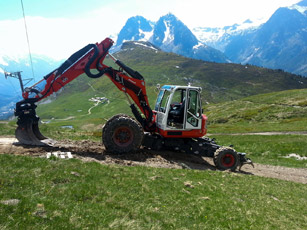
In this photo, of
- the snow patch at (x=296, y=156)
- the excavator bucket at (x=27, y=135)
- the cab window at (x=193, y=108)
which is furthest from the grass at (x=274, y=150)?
the excavator bucket at (x=27, y=135)

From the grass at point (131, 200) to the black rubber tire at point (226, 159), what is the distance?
3957mm

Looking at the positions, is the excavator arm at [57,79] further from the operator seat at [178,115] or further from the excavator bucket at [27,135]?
the operator seat at [178,115]

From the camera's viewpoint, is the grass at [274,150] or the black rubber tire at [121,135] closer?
the black rubber tire at [121,135]

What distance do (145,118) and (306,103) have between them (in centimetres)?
6829

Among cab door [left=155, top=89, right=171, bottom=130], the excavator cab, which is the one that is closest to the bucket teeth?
cab door [left=155, top=89, right=171, bottom=130]

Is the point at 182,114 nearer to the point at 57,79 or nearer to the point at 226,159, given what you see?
the point at 226,159

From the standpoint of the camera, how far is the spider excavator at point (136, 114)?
52.8 feet

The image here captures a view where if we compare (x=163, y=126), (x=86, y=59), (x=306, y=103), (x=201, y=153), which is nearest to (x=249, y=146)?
(x=201, y=153)

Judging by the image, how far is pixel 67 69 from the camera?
16172mm

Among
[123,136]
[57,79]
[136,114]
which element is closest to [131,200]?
[123,136]

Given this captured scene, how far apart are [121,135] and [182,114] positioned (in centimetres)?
482

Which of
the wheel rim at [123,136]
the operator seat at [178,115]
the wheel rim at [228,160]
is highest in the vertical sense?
the operator seat at [178,115]

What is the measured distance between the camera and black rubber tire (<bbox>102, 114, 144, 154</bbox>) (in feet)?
53.8

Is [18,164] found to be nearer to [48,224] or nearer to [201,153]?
[48,224]
